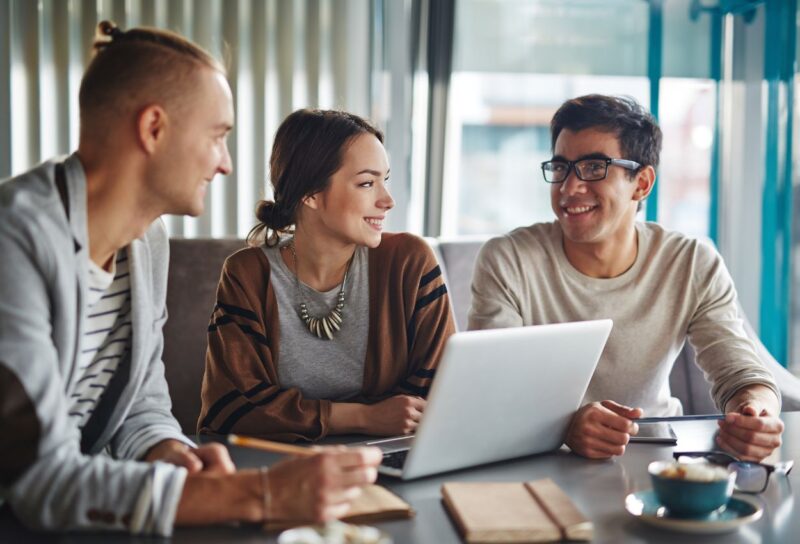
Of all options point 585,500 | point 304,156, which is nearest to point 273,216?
point 304,156

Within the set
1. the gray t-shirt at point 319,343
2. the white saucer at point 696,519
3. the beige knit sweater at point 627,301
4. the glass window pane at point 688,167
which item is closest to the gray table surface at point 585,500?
the white saucer at point 696,519

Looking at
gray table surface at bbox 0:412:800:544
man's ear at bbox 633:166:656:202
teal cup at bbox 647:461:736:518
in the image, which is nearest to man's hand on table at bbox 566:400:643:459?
gray table surface at bbox 0:412:800:544

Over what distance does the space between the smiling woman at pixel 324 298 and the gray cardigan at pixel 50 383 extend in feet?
1.57

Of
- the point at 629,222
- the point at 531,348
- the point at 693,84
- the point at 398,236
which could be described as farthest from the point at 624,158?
the point at 693,84

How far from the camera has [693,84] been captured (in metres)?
3.61

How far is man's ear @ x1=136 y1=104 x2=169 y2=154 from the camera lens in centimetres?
118

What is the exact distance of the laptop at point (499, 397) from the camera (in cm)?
113

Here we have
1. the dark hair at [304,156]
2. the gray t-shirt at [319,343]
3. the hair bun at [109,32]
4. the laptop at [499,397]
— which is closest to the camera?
the laptop at [499,397]

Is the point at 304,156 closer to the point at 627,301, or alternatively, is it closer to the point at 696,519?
the point at 627,301

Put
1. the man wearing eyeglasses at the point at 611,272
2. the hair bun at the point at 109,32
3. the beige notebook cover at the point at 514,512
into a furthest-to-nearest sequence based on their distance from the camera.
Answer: the man wearing eyeglasses at the point at 611,272
the hair bun at the point at 109,32
the beige notebook cover at the point at 514,512

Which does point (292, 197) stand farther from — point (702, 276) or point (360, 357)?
point (702, 276)

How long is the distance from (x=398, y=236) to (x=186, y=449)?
0.78 metres

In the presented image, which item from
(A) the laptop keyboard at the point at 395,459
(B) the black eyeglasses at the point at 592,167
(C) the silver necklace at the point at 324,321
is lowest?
(A) the laptop keyboard at the point at 395,459

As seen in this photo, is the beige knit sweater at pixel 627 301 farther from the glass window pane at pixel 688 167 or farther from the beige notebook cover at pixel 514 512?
the glass window pane at pixel 688 167
